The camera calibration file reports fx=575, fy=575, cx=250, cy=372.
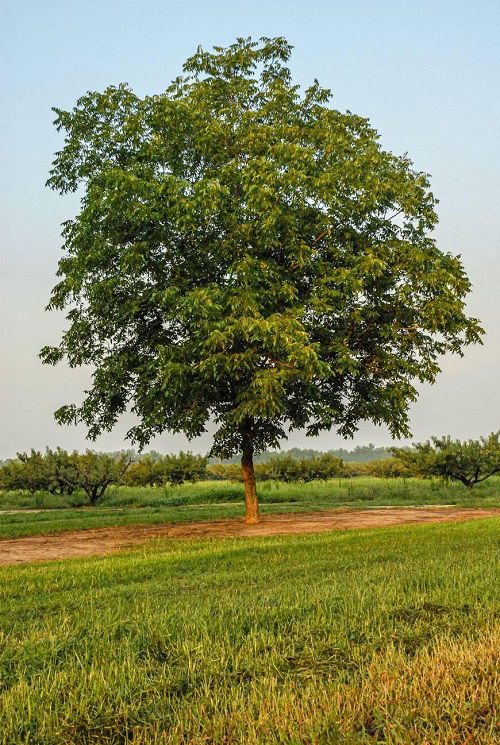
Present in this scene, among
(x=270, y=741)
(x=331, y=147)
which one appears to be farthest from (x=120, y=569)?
(x=331, y=147)

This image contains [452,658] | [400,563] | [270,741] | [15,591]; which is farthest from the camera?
[400,563]

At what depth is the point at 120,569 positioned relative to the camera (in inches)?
372

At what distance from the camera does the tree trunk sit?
Result: 784 inches

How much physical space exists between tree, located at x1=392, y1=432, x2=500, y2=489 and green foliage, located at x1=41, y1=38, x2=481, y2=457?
13.0 m

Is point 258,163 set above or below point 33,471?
above

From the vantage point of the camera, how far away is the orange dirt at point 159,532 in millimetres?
13586

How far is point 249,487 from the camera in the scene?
20.4m

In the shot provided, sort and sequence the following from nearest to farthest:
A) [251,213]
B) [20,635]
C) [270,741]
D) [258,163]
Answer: [270,741] < [20,635] < [258,163] < [251,213]

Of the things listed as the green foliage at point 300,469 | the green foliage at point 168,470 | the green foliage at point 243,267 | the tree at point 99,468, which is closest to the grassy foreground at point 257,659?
the green foliage at point 243,267

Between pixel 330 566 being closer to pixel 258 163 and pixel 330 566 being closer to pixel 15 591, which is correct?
pixel 15 591

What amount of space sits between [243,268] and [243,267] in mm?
65

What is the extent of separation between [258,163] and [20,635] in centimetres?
1474

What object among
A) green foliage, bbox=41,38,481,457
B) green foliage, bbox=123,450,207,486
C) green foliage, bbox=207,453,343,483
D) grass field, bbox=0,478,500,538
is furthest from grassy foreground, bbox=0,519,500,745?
green foliage, bbox=207,453,343,483

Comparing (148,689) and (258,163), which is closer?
(148,689)
